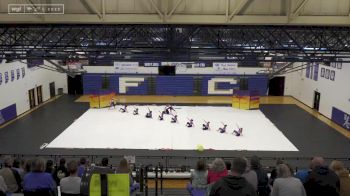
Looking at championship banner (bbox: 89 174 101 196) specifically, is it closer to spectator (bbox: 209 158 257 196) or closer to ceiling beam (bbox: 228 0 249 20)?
spectator (bbox: 209 158 257 196)

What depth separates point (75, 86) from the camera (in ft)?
104

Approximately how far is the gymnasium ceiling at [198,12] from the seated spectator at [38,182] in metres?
4.37

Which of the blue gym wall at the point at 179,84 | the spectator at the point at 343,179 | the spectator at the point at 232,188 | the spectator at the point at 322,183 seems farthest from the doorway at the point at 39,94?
the spectator at the point at 232,188

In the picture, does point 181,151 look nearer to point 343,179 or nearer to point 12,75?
point 343,179

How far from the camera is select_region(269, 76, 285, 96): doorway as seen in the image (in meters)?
31.5

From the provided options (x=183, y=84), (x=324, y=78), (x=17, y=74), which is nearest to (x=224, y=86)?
(x=183, y=84)

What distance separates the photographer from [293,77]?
30922 millimetres

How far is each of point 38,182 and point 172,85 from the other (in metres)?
26.4

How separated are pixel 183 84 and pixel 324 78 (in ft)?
36.9

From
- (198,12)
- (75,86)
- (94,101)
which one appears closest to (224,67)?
(94,101)

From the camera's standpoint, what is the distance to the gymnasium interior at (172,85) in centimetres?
852

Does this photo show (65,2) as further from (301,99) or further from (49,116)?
(301,99)

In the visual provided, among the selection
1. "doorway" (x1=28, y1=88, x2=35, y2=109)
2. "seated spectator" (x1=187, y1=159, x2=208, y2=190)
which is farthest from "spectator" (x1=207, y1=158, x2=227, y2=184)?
"doorway" (x1=28, y1=88, x2=35, y2=109)

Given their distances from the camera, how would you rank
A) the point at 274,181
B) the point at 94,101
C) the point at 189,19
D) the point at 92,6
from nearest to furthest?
1. the point at 274,181
2. the point at 92,6
3. the point at 189,19
4. the point at 94,101
